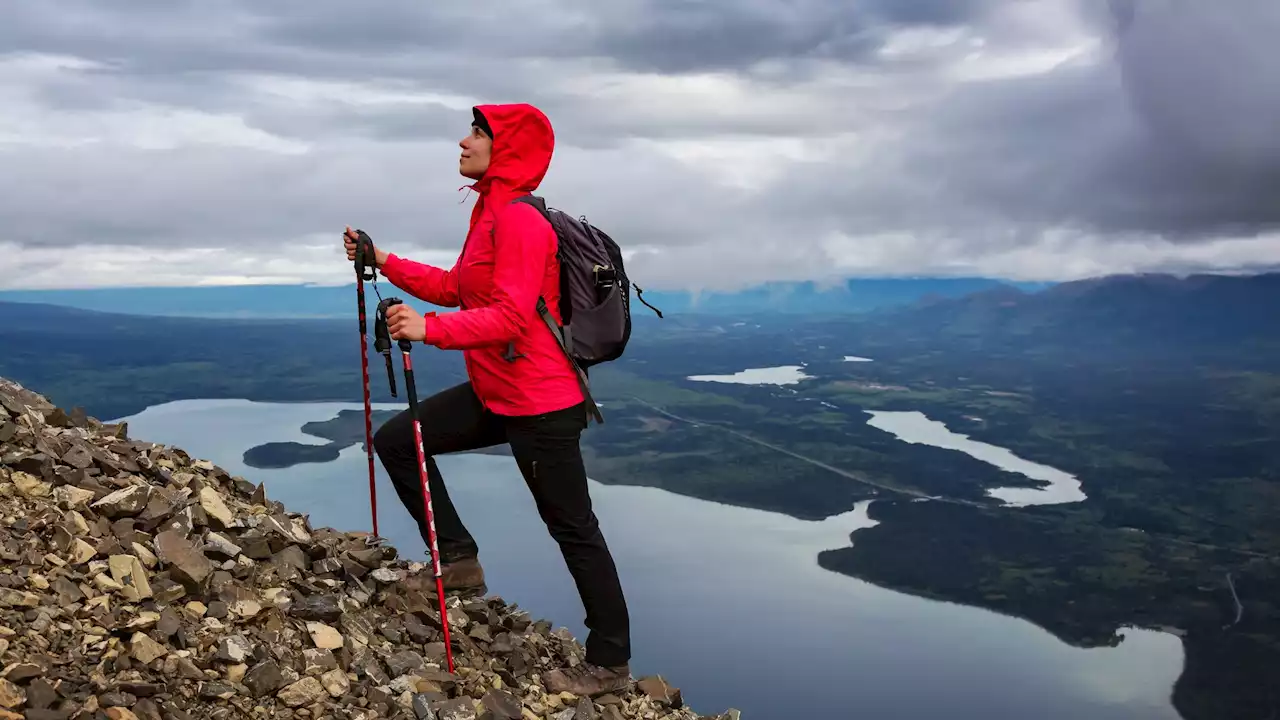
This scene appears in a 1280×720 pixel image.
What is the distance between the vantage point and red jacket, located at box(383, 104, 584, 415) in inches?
268

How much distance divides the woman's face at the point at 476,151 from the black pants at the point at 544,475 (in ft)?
5.72

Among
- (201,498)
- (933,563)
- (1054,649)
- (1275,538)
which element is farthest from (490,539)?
(201,498)

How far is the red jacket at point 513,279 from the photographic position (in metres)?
6.80

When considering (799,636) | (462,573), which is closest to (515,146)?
(462,573)

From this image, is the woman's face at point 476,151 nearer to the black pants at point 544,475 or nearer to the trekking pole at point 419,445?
the trekking pole at point 419,445

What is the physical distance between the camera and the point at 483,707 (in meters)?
7.77

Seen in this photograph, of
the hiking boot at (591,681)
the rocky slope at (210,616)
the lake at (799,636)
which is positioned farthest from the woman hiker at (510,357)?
the lake at (799,636)

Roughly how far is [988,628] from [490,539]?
85.3 m

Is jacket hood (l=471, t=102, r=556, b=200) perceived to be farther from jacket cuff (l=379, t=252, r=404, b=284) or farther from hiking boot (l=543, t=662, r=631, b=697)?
hiking boot (l=543, t=662, r=631, b=697)

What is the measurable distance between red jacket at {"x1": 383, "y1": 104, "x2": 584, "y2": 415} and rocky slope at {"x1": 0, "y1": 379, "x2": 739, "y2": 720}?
8.11ft

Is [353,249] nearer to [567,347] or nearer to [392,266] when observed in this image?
[392,266]

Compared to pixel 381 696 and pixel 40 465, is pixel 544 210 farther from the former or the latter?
pixel 40 465

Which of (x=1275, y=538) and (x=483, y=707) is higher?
(x=483, y=707)

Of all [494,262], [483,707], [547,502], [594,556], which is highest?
[494,262]
